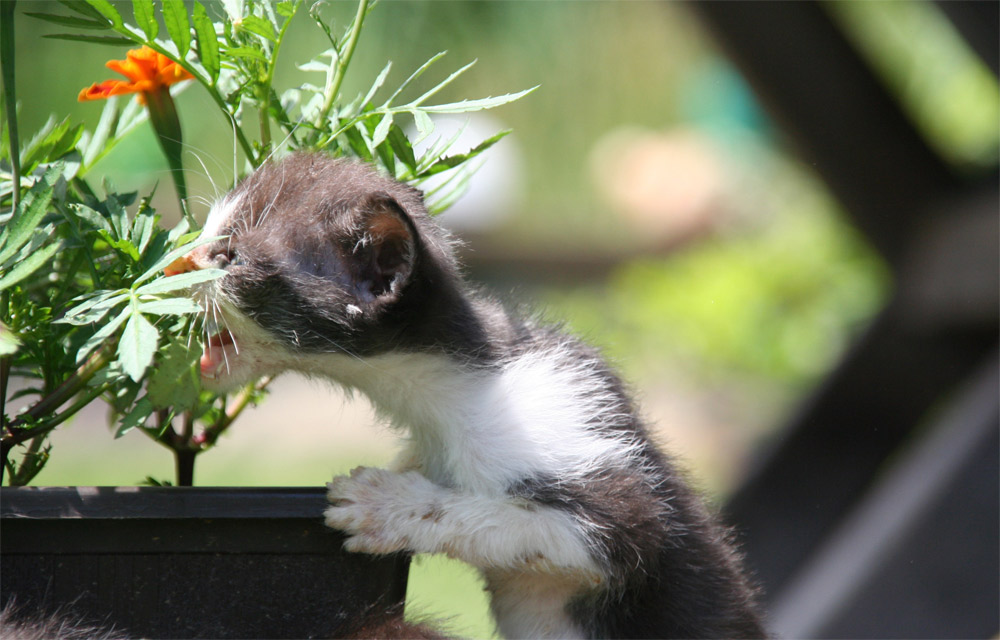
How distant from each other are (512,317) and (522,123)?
8.27 feet

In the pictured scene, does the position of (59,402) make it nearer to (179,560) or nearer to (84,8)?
(179,560)

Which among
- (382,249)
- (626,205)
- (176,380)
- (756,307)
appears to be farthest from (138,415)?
(626,205)

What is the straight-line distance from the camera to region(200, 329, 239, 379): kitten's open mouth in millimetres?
955

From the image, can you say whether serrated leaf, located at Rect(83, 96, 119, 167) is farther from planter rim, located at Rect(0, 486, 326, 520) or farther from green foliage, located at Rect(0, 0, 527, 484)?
planter rim, located at Rect(0, 486, 326, 520)

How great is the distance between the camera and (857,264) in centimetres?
470

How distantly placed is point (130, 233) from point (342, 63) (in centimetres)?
27

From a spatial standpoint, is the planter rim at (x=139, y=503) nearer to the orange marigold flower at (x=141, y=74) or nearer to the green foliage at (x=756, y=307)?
the orange marigold flower at (x=141, y=74)

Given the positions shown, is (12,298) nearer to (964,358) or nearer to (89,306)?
(89,306)

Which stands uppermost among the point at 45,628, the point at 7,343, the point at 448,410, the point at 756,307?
the point at 7,343

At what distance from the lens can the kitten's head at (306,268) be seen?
96 cm

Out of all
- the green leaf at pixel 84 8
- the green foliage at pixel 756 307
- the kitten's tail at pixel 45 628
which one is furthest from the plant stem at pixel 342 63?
the green foliage at pixel 756 307

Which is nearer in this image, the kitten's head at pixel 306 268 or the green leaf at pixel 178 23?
the green leaf at pixel 178 23

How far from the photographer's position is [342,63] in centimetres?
98

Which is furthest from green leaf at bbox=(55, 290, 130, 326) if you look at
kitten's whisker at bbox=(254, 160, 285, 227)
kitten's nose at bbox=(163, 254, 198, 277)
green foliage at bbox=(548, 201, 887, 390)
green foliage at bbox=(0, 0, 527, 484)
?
green foliage at bbox=(548, 201, 887, 390)
